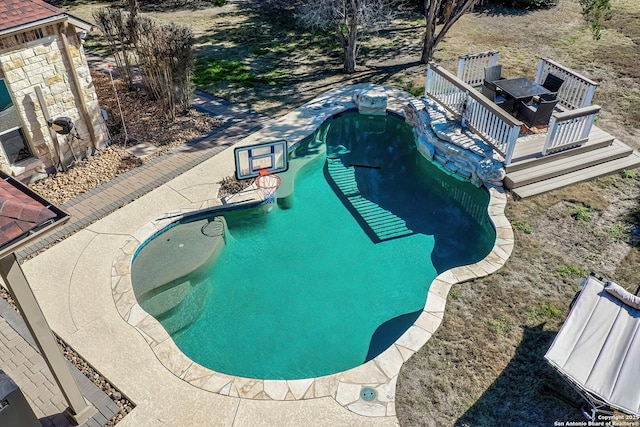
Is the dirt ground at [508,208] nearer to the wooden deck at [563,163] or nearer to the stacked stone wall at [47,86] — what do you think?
the wooden deck at [563,163]

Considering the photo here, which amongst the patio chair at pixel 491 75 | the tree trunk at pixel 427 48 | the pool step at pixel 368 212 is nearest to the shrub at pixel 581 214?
the pool step at pixel 368 212

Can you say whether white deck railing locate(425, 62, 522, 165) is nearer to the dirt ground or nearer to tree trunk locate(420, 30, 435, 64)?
the dirt ground

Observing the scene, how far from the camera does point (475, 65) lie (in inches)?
579

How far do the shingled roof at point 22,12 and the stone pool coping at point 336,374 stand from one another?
15.8ft

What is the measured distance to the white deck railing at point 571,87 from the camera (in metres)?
13.0

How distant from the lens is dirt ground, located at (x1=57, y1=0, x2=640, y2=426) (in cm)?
788

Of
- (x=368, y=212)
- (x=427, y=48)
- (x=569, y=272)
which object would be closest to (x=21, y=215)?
(x=368, y=212)

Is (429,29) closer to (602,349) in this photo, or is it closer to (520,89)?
(520,89)

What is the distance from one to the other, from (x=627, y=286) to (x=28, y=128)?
13.0 metres

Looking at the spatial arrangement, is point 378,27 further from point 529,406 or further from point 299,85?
point 529,406

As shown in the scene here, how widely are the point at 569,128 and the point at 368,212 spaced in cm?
530

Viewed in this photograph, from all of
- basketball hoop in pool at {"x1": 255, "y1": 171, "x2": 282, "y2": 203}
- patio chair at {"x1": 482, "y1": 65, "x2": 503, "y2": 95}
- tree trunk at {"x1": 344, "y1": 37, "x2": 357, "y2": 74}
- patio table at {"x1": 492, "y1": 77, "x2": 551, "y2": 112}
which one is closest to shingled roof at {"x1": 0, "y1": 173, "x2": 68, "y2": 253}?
basketball hoop in pool at {"x1": 255, "y1": 171, "x2": 282, "y2": 203}

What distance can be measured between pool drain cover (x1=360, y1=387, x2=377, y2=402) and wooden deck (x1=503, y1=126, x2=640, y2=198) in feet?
20.8

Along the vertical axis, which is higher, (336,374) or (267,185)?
(267,185)
